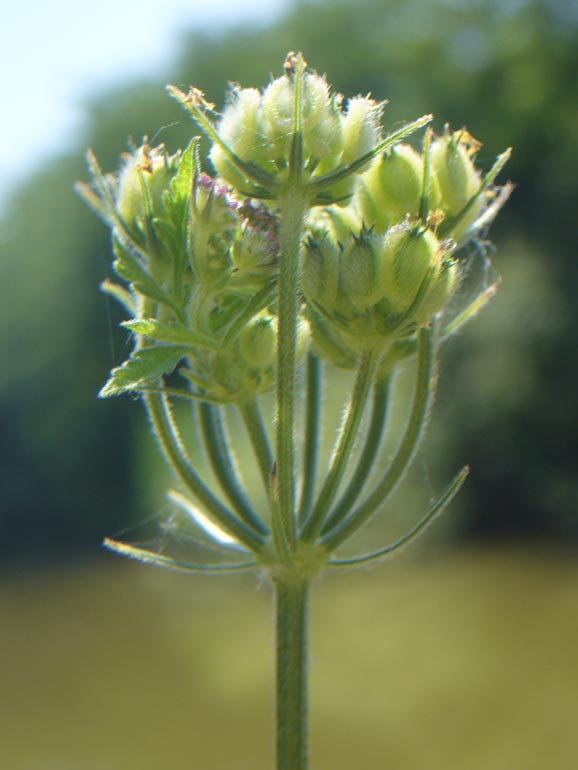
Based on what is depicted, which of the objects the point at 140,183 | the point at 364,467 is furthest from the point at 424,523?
the point at 140,183

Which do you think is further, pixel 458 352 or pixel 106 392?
pixel 458 352

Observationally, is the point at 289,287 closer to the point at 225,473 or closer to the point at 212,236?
the point at 212,236

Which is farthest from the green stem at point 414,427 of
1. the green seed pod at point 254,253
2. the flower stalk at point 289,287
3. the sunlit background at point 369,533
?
the sunlit background at point 369,533

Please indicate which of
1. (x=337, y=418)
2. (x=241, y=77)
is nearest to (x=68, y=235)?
(x=241, y=77)

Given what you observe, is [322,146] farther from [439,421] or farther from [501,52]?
[501,52]

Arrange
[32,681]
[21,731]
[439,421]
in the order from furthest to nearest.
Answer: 1. [439,421]
2. [32,681]
3. [21,731]

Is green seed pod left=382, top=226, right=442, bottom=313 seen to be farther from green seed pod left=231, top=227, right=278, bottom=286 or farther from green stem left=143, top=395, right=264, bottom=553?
green stem left=143, top=395, right=264, bottom=553
